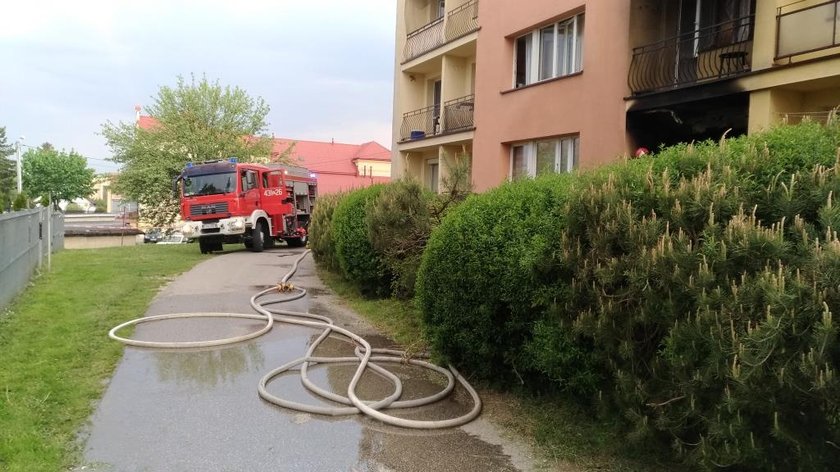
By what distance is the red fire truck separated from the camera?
19.9 m

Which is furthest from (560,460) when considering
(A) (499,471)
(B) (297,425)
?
(B) (297,425)

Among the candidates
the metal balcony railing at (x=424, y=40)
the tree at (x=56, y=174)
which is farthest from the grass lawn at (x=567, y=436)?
the tree at (x=56, y=174)

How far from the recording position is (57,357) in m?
6.34

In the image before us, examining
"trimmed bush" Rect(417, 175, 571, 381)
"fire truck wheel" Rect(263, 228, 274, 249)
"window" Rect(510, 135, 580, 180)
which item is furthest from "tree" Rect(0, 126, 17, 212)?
"trimmed bush" Rect(417, 175, 571, 381)

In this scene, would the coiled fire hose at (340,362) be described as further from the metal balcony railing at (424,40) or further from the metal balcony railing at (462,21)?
the metal balcony railing at (424,40)

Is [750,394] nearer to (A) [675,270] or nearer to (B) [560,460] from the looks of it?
(A) [675,270]

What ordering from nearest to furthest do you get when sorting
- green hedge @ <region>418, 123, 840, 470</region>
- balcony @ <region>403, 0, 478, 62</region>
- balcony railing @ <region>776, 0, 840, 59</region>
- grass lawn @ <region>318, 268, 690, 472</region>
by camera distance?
green hedge @ <region>418, 123, 840, 470</region>
grass lawn @ <region>318, 268, 690, 472</region>
balcony railing @ <region>776, 0, 840, 59</region>
balcony @ <region>403, 0, 478, 62</region>

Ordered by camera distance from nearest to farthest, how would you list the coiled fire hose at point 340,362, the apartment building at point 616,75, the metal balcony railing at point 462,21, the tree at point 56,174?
the coiled fire hose at point 340,362 < the apartment building at point 616,75 < the metal balcony railing at point 462,21 < the tree at point 56,174

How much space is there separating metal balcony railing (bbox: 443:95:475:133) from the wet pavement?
11.3 m

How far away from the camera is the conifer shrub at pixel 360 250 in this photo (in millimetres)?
10117

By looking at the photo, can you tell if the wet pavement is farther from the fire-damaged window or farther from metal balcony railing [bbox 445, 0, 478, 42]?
metal balcony railing [bbox 445, 0, 478, 42]

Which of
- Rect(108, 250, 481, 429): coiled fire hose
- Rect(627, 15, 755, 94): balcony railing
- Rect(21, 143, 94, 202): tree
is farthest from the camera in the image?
Rect(21, 143, 94, 202): tree

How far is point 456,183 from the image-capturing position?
29.3 ft

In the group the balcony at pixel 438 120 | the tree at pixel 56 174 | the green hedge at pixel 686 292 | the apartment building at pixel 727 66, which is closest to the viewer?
the green hedge at pixel 686 292
